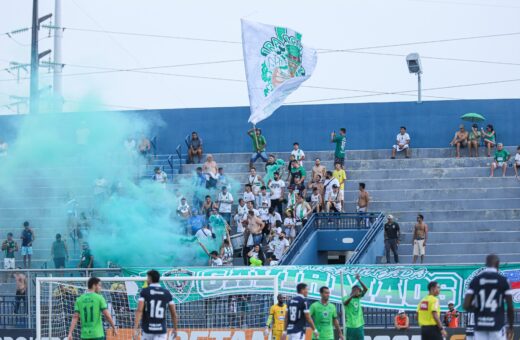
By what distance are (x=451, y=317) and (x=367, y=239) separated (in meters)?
6.42

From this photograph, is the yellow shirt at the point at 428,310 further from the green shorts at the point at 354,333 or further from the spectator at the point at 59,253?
the spectator at the point at 59,253

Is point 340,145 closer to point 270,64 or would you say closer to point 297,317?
point 270,64

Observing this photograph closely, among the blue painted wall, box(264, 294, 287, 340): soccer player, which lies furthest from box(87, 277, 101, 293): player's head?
the blue painted wall

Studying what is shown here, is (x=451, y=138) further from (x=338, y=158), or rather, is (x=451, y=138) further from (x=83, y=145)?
(x=83, y=145)

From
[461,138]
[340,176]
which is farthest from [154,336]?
[461,138]

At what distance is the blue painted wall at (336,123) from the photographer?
38.3m

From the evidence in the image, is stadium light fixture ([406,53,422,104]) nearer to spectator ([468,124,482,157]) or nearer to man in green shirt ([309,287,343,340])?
spectator ([468,124,482,157])

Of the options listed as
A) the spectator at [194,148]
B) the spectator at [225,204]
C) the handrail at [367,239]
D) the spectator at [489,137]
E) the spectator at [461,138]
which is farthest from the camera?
the spectator at [194,148]

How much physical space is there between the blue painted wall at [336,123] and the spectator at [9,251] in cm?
861

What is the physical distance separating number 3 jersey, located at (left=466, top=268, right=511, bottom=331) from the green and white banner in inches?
323

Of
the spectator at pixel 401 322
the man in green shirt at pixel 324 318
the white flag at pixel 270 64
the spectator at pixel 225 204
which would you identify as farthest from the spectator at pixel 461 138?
the man in green shirt at pixel 324 318

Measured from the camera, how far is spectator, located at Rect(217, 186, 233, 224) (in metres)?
32.8

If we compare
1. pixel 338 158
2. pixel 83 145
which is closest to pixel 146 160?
pixel 83 145

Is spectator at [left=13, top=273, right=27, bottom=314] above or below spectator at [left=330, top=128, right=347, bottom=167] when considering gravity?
below
